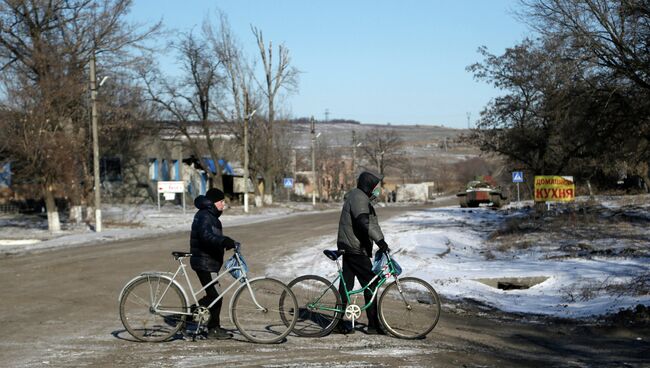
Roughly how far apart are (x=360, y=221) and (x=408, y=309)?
1.16 meters

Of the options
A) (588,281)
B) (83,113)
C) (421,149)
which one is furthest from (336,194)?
(421,149)

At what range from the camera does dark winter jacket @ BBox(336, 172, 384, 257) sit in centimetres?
937

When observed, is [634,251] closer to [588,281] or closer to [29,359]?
[588,281]

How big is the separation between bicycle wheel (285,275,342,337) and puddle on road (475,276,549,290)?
602 centimetres

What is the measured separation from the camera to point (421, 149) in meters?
183

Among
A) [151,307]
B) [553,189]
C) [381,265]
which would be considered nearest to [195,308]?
[151,307]

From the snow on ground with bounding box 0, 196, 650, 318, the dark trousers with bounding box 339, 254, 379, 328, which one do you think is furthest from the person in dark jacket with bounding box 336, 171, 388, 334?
the snow on ground with bounding box 0, 196, 650, 318

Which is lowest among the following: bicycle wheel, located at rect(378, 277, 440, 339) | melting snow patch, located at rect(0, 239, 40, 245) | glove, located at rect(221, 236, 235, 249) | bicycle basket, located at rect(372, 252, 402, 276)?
melting snow patch, located at rect(0, 239, 40, 245)

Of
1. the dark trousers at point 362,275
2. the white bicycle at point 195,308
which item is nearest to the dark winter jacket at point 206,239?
the white bicycle at point 195,308

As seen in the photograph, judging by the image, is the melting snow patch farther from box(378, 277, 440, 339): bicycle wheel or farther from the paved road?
box(378, 277, 440, 339): bicycle wheel

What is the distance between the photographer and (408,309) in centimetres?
941

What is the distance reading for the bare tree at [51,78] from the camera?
30391mm

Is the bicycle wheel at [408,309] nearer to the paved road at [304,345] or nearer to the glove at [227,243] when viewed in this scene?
the paved road at [304,345]

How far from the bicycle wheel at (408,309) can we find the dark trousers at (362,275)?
0.14 m
